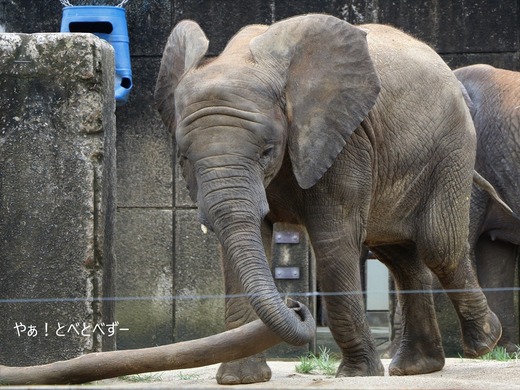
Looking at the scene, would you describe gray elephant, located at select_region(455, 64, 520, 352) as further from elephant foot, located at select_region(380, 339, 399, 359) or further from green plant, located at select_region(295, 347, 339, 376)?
green plant, located at select_region(295, 347, 339, 376)

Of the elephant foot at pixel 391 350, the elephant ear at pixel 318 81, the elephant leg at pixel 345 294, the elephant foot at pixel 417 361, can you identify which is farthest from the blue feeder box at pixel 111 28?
the elephant leg at pixel 345 294

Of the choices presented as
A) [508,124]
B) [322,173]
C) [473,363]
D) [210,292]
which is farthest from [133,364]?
[508,124]

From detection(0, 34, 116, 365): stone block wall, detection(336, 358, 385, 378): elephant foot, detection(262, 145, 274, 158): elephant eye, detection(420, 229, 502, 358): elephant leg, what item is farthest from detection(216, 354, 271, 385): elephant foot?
detection(420, 229, 502, 358): elephant leg

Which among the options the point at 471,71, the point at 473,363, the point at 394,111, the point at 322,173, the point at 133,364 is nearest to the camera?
the point at 133,364

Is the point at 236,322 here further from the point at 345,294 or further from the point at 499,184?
the point at 499,184

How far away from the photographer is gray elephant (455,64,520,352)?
12.6 m

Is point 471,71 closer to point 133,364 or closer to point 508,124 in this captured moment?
point 508,124

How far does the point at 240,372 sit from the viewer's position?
324 inches

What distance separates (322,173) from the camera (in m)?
7.90

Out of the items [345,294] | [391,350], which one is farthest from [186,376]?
[391,350]

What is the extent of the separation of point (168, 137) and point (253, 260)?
564 centimetres

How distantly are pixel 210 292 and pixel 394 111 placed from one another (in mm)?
4223

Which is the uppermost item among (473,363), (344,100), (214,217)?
(344,100)

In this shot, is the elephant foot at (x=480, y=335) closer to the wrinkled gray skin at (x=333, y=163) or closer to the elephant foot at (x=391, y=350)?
the wrinkled gray skin at (x=333, y=163)
